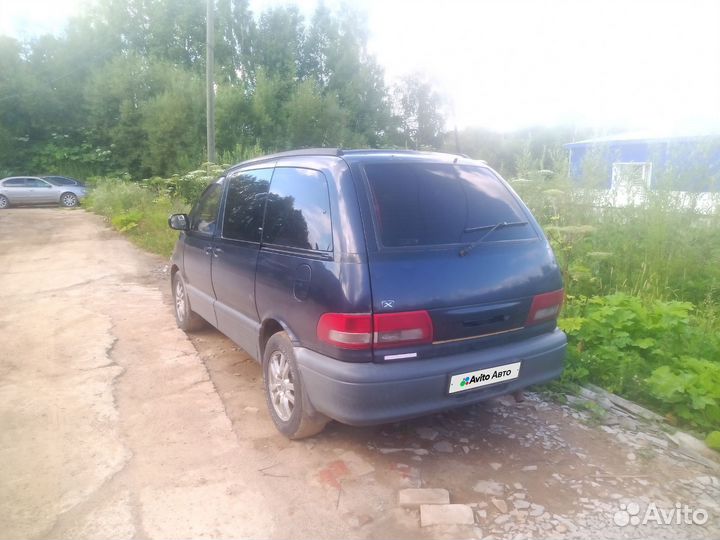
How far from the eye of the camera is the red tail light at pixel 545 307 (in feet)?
10.2

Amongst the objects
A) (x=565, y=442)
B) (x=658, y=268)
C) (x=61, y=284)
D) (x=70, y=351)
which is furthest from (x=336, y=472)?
(x=61, y=284)

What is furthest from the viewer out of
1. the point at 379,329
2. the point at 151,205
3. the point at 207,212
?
the point at 151,205

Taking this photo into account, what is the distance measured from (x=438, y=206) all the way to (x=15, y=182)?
2365 cm

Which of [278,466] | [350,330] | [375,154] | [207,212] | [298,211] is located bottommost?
[278,466]

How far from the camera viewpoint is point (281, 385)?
10.8 ft

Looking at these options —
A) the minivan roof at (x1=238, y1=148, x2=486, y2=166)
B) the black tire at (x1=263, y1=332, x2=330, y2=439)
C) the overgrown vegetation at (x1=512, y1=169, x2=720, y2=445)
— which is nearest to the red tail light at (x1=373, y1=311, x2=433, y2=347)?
the black tire at (x1=263, y1=332, x2=330, y2=439)

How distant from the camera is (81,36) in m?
32.0

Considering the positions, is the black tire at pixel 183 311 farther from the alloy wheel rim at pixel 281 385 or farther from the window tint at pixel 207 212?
the alloy wheel rim at pixel 281 385

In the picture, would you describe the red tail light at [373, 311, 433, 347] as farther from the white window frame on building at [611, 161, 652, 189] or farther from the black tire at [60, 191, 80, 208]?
the black tire at [60, 191, 80, 208]

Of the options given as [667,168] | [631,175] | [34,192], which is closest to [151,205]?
Answer: [34,192]

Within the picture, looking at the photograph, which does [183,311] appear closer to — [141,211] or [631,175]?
[631,175]

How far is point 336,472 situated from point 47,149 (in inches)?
1248

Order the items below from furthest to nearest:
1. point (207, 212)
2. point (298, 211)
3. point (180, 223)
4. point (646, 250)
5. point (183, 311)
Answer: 1. point (646, 250)
2. point (183, 311)
3. point (180, 223)
4. point (207, 212)
5. point (298, 211)

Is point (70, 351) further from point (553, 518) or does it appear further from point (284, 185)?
point (553, 518)
